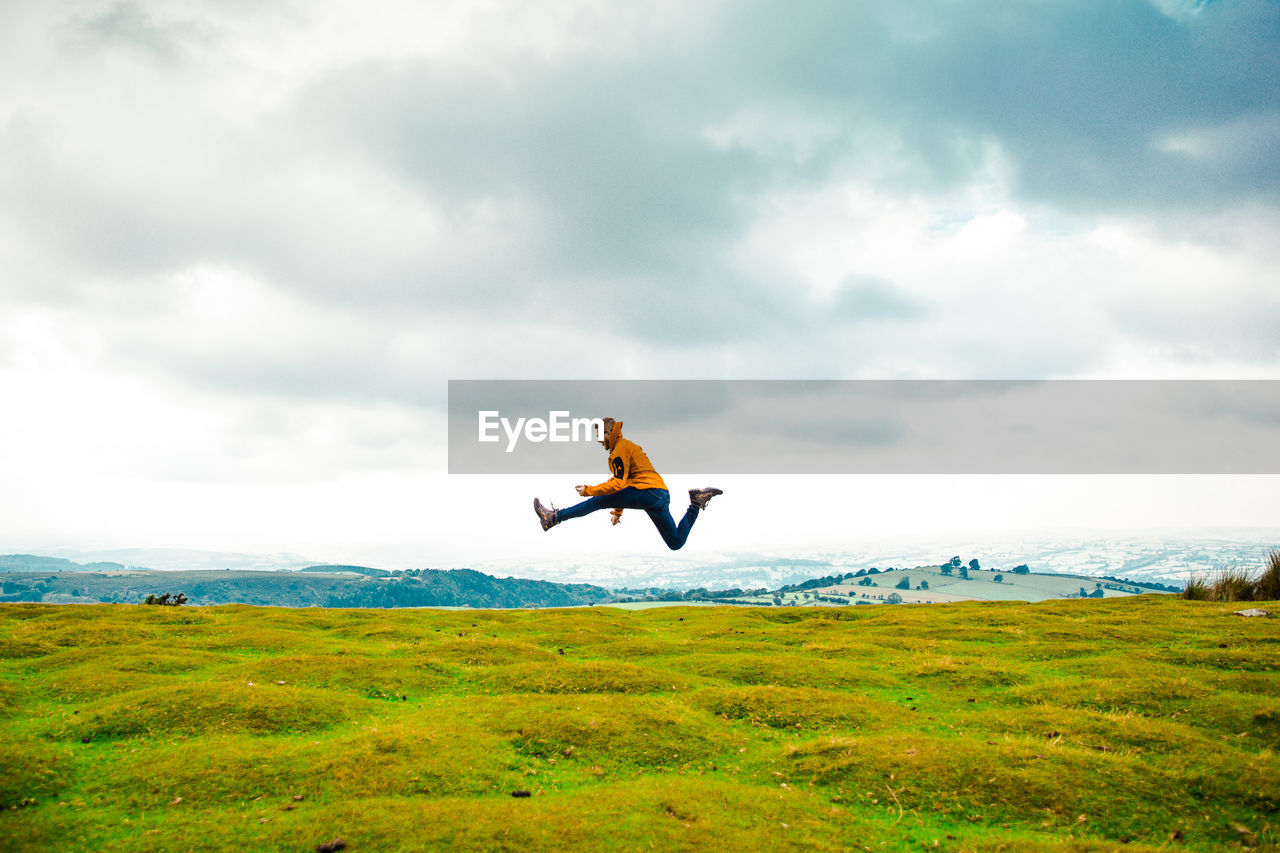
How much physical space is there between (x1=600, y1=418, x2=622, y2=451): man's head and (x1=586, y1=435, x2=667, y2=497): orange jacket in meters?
0.14

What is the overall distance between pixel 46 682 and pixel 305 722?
9293 millimetres

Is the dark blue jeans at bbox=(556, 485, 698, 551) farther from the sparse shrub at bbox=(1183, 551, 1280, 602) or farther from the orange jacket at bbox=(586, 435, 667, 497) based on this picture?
the sparse shrub at bbox=(1183, 551, 1280, 602)

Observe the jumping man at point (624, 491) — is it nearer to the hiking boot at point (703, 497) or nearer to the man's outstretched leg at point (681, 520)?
the man's outstretched leg at point (681, 520)

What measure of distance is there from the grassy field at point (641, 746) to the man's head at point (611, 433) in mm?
6613

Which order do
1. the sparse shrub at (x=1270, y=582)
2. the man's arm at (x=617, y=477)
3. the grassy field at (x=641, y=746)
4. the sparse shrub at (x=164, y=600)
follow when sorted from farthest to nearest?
the sparse shrub at (x=164, y=600)
the sparse shrub at (x=1270, y=582)
the man's arm at (x=617, y=477)
the grassy field at (x=641, y=746)

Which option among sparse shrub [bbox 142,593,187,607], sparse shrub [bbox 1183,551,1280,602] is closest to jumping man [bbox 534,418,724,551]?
sparse shrub [bbox 142,593,187,607]

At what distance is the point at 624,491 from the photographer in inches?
774

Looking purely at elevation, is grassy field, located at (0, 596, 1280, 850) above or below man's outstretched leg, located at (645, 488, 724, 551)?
below

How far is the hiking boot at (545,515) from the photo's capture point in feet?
66.3

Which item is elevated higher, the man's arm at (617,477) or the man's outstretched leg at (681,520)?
the man's arm at (617,477)

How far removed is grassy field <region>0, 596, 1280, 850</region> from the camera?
941 centimetres

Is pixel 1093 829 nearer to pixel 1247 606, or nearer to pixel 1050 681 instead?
pixel 1050 681

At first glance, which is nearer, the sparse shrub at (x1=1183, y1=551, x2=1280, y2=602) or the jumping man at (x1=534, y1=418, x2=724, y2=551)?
the jumping man at (x1=534, y1=418, x2=724, y2=551)

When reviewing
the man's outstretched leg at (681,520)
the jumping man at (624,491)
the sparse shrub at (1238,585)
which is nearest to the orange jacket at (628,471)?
the jumping man at (624,491)
